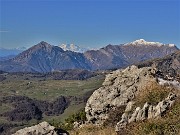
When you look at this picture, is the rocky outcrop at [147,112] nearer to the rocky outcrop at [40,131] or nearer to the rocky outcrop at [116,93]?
the rocky outcrop at [116,93]

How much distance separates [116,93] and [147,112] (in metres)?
6.73

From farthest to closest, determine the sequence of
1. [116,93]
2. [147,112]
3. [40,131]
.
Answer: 1. [116,93]
2. [147,112]
3. [40,131]

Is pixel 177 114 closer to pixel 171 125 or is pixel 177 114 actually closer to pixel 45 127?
pixel 171 125

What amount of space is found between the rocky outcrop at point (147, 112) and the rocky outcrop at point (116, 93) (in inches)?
161

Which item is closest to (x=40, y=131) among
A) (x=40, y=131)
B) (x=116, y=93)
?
(x=40, y=131)

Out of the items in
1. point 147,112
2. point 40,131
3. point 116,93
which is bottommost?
point 40,131

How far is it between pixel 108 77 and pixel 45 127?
41.4ft

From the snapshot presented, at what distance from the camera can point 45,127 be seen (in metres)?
36.8

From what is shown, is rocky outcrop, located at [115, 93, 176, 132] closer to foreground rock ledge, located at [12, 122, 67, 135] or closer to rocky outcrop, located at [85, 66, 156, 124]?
rocky outcrop, located at [85, 66, 156, 124]

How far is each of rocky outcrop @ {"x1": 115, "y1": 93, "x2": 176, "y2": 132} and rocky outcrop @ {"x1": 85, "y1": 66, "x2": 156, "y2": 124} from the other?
4102 mm

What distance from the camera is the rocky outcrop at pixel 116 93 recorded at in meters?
41.7

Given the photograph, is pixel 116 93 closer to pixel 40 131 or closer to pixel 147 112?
pixel 147 112

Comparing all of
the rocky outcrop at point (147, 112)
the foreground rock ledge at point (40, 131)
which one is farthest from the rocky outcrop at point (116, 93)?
the foreground rock ledge at point (40, 131)

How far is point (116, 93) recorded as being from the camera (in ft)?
141
